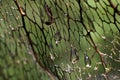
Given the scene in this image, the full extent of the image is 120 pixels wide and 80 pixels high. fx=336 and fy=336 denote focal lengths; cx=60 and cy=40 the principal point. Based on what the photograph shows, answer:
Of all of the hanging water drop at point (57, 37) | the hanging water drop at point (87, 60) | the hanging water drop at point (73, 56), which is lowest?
the hanging water drop at point (87, 60)

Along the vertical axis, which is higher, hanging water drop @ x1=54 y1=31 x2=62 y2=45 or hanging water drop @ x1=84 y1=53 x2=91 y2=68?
hanging water drop @ x1=54 y1=31 x2=62 y2=45

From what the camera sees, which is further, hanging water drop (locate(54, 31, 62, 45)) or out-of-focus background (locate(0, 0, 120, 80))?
hanging water drop (locate(54, 31, 62, 45))

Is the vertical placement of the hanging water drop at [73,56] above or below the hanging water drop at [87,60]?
above

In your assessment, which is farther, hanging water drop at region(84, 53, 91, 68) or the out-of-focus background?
hanging water drop at region(84, 53, 91, 68)

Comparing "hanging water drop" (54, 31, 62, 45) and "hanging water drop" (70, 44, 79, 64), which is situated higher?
"hanging water drop" (54, 31, 62, 45)

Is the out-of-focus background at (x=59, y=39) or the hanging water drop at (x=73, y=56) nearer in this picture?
the out-of-focus background at (x=59, y=39)

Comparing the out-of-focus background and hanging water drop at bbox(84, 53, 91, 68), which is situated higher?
the out-of-focus background

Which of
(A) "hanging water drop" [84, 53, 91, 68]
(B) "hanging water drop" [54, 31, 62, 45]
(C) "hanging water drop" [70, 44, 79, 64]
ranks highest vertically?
(B) "hanging water drop" [54, 31, 62, 45]

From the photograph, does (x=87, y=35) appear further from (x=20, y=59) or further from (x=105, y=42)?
(x=20, y=59)

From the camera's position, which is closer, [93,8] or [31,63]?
[31,63]

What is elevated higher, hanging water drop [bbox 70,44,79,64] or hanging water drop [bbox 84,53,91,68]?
hanging water drop [bbox 70,44,79,64]

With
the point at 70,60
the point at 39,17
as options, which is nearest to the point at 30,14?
the point at 39,17
